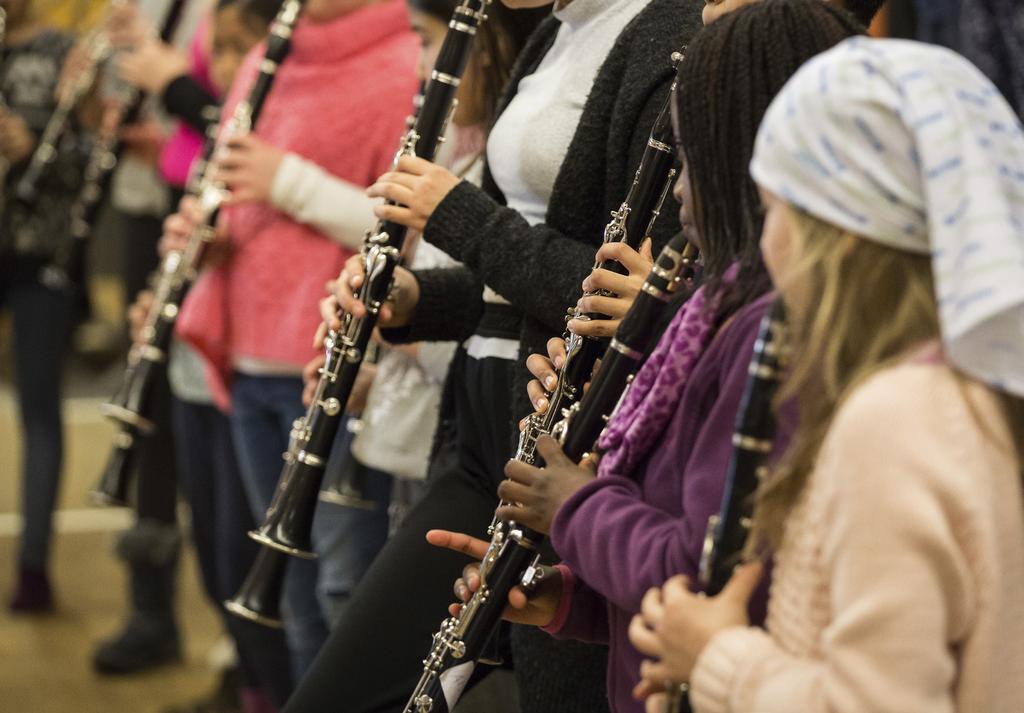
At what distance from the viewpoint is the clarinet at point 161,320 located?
2.51 metres

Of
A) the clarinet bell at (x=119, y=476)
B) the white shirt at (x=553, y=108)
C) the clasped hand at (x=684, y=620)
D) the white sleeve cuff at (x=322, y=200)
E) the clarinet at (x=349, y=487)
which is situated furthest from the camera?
the clarinet bell at (x=119, y=476)

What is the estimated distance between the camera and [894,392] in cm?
95

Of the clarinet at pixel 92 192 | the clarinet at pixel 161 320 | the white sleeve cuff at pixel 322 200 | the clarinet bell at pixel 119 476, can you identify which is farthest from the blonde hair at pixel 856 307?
the clarinet at pixel 92 192

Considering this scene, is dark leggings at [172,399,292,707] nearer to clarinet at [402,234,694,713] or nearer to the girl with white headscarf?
clarinet at [402,234,694,713]

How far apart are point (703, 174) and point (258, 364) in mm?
1393

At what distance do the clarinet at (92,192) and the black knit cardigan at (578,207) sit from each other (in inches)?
67.7

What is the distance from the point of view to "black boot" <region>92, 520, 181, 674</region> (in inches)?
127

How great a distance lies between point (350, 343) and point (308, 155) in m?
0.65

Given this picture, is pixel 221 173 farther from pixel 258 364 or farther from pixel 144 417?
pixel 144 417

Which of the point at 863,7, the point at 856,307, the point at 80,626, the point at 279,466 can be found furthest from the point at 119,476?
the point at 856,307

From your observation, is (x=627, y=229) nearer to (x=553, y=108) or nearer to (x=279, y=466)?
(x=553, y=108)

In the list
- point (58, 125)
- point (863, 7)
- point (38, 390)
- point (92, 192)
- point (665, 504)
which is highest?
point (863, 7)

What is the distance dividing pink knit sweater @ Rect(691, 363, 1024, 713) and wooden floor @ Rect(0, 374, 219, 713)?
2.30 m

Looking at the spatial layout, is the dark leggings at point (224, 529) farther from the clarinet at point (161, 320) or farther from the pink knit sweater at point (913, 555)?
the pink knit sweater at point (913, 555)
